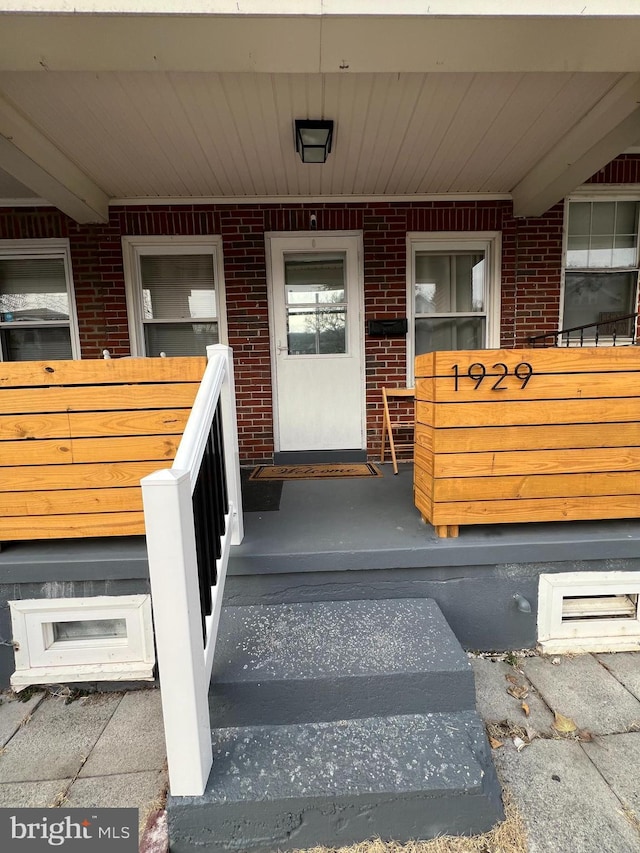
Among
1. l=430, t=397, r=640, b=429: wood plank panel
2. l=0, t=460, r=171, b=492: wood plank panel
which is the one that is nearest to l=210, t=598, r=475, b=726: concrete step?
l=0, t=460, r=171, b=492: wood plank panel

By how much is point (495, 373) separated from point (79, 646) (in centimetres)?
225

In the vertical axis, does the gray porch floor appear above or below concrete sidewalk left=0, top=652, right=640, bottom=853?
above

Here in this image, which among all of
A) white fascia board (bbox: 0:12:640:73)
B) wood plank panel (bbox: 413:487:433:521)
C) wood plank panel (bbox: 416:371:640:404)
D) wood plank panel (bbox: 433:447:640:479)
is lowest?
wood plank panel (bbox: 413:487:433:521)

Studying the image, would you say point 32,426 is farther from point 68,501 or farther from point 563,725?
point 563,725

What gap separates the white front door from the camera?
365 centimetres

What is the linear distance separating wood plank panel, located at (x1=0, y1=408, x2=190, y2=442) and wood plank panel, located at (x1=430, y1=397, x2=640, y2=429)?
118cm

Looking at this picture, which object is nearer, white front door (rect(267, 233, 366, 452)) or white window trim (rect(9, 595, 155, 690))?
white window trim (rect(9, 595, 155, 690))

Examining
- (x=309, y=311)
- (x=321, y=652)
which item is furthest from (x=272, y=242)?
(x=321, y=652)

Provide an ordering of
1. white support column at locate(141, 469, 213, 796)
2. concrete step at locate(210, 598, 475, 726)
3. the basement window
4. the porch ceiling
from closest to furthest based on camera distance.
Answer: white support column at locate(141, 469, 213, 796)
concrete step at locate(210, 598, 475, 726)
the porch ceiling
the basement window

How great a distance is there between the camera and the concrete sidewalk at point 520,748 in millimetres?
1280

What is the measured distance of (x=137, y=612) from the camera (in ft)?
6.29

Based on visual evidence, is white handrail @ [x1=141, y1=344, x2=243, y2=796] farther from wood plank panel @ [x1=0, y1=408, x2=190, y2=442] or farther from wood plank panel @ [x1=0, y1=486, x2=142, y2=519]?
wood plank panel @ [x1=0, y1=486, x2=142, y2=519]

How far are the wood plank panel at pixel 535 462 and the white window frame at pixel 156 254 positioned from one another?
8.12ft

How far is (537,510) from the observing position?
1.95m
